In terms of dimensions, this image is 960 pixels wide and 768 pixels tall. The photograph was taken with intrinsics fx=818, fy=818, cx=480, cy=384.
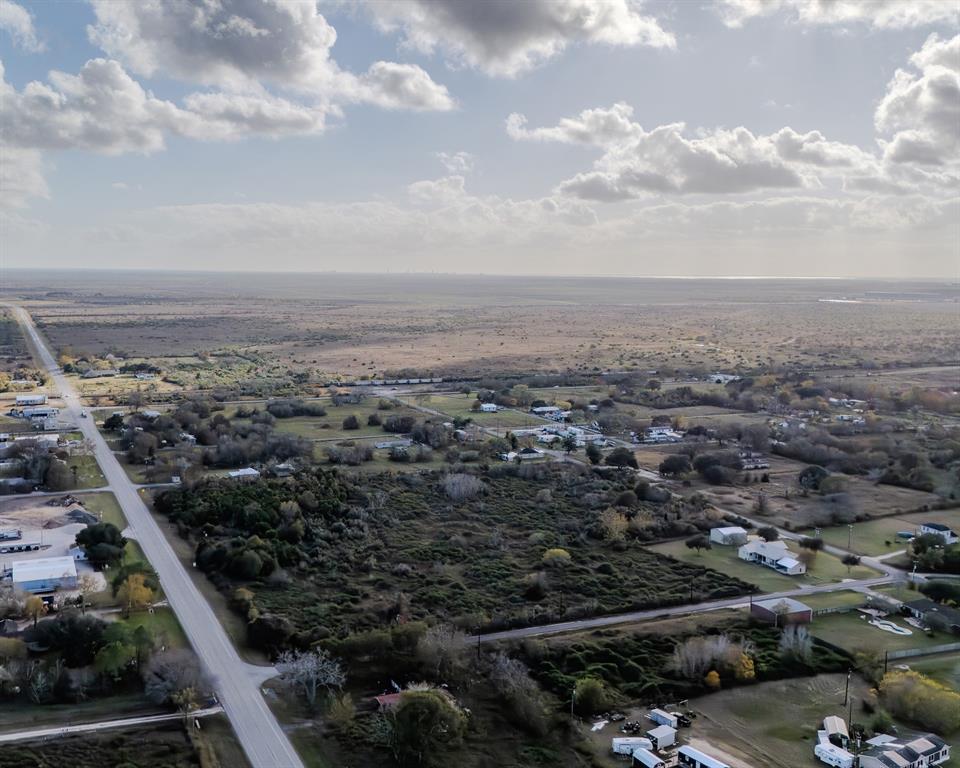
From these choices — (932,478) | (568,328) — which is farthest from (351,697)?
(568,328)

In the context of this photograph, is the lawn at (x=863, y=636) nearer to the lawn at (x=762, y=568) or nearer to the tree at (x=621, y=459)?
the lawn at (x=762, y=568)

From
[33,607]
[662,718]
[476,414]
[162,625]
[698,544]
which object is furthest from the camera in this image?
[476,414]

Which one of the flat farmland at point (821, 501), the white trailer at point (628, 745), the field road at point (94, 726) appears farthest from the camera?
the flat farmland at point (821, 501)

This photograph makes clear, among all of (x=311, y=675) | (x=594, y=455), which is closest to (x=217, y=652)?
(x=311, y=675)

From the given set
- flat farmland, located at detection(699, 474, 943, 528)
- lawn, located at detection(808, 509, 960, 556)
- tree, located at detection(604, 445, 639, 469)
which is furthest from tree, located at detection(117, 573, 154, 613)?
tree, located at detection(604, 445, 639, 469)

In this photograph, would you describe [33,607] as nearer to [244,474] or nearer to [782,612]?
[244,474]

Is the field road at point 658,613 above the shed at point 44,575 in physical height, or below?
below

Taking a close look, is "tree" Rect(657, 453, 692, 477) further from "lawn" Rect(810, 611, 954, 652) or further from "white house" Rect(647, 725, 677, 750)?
"white house" Rect(647, 725, 677, 750)

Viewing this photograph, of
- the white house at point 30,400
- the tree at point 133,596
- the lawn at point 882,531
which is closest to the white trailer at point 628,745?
the tree at point 133,596
